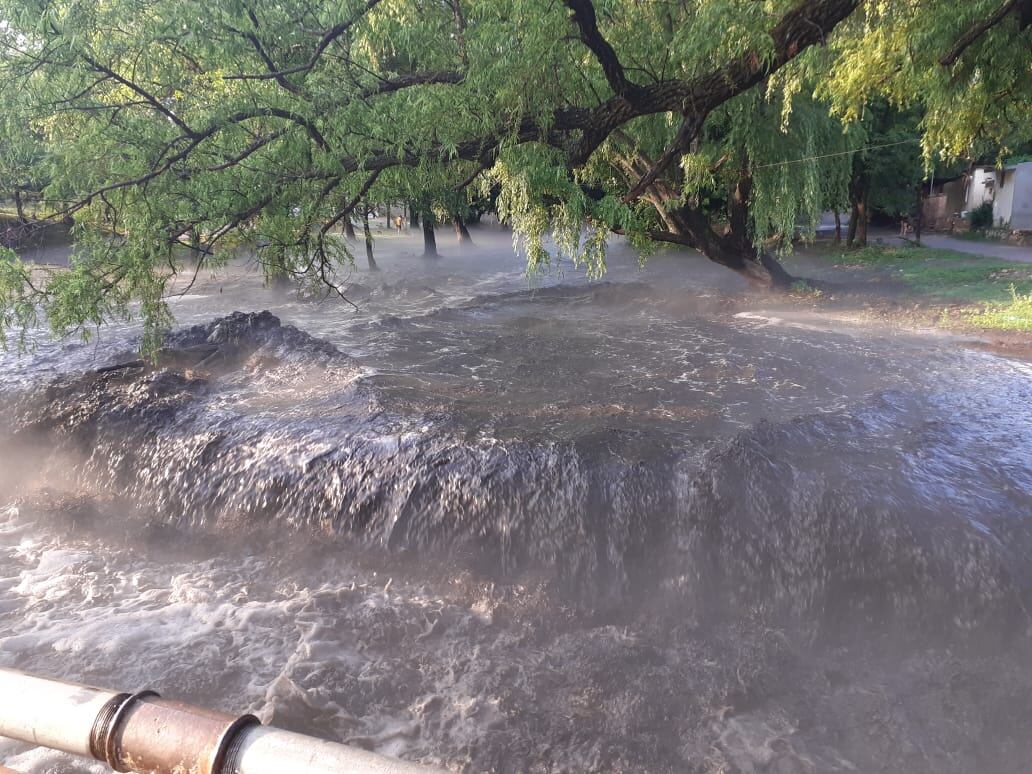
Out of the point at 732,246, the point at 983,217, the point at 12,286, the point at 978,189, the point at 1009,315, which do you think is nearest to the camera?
the point at 12,286

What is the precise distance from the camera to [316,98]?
6.98m

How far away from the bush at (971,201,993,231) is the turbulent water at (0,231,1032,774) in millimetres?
19754

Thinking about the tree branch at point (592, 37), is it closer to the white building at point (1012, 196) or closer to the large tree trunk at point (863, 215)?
the large tree trunk at point (863, 215)

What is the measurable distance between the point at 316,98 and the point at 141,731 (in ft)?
20.1

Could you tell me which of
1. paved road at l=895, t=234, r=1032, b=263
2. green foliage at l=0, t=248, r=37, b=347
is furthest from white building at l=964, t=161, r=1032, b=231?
green foliage at l=0, t=248, r=37, b=347

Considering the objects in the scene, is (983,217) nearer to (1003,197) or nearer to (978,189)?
(1003,197)

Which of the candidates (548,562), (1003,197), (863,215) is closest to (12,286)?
(548,562)

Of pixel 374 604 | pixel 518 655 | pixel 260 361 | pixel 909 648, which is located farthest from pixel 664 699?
pixel 260 361

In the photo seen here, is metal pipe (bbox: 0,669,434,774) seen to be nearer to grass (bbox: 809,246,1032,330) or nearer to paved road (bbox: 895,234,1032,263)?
grass (bbox: 809,246,1032,330)

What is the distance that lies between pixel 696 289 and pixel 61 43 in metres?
15.0

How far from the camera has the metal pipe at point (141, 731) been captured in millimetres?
2203

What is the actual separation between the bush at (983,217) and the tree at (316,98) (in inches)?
802

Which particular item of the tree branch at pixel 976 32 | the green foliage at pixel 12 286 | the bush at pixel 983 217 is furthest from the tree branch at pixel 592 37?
the bush at pixel 983 217

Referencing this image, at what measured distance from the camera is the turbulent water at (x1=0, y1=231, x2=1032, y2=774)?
4648 mm
